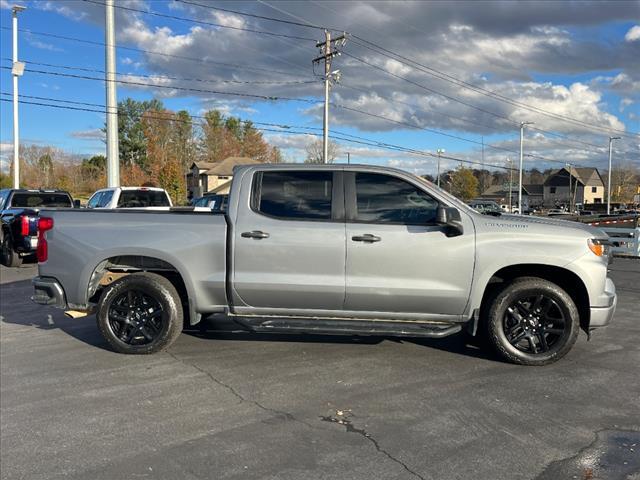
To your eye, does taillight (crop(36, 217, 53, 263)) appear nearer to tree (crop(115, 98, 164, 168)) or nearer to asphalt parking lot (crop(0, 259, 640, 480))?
asphalt parking lot (crop(0, 259, 640, 480))

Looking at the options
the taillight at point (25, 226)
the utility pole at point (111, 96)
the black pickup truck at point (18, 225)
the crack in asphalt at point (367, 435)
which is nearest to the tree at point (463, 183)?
the utility pole at point (111, 96)

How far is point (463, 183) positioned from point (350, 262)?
95863 mm

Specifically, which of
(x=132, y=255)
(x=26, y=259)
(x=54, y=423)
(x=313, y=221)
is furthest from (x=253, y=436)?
(x=26, y=259)

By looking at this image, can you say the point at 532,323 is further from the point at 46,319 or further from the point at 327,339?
the point at 46,319

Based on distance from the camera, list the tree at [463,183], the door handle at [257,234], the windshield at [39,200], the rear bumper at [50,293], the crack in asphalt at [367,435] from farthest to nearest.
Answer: the tree at [463,183]
the windshield at [39,200]
the rear bumper at [50,293]
the door handle at [257,234]
the crack in asphalt at [367,435]

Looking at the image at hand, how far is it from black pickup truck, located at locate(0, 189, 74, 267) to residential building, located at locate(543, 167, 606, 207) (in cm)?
11079

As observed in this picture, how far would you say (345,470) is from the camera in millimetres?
3383

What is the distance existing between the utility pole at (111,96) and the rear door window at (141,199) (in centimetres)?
706

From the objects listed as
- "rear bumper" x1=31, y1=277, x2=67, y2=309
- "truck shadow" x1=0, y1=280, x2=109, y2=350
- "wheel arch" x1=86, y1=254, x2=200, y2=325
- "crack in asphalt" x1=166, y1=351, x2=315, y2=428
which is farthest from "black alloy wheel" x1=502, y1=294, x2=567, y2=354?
"rear bumper" x1=31, y1=277, x2=67, y2=309

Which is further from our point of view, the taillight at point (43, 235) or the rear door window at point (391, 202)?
the taillight at point (43, 235)

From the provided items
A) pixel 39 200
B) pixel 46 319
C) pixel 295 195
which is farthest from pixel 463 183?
pixel 295 195

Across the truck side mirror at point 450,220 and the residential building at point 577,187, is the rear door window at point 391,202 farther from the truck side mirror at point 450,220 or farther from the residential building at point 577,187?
the residential building at point 577,187

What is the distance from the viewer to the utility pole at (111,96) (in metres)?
20.6

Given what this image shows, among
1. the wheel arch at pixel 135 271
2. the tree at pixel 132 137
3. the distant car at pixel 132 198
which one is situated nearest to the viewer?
the wheel arch at pixel 135 271
